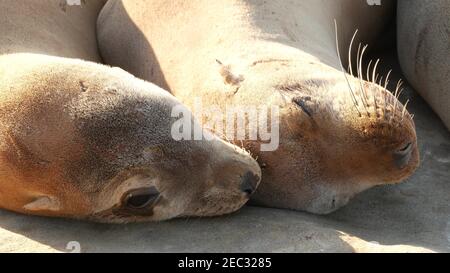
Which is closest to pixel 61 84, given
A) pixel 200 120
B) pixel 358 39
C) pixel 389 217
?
pixel 200 120

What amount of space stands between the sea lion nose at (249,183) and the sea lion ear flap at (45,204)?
2.59 ft

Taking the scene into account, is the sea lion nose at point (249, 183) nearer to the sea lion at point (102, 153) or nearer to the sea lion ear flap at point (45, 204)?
the sea lion at point (102, 153)

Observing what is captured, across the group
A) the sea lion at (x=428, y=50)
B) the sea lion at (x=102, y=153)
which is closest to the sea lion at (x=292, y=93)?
the sea lion at (x=102, y=153)

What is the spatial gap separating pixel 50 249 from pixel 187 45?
134cm

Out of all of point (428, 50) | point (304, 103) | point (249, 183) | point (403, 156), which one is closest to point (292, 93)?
point (304, 103)

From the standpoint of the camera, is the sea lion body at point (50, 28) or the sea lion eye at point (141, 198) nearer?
the sea lion eye at point (141, 198)

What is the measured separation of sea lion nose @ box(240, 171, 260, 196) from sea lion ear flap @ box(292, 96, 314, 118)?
1.15 feet

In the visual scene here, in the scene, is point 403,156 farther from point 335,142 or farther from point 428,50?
point 428,50

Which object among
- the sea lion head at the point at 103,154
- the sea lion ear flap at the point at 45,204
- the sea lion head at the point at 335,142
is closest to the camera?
the sea lion head at the point at 103,154

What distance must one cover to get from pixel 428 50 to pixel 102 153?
2.37 metres

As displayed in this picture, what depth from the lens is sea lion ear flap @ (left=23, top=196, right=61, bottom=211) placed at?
356cm

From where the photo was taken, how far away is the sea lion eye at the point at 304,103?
3745mm

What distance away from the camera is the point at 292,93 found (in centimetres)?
379
